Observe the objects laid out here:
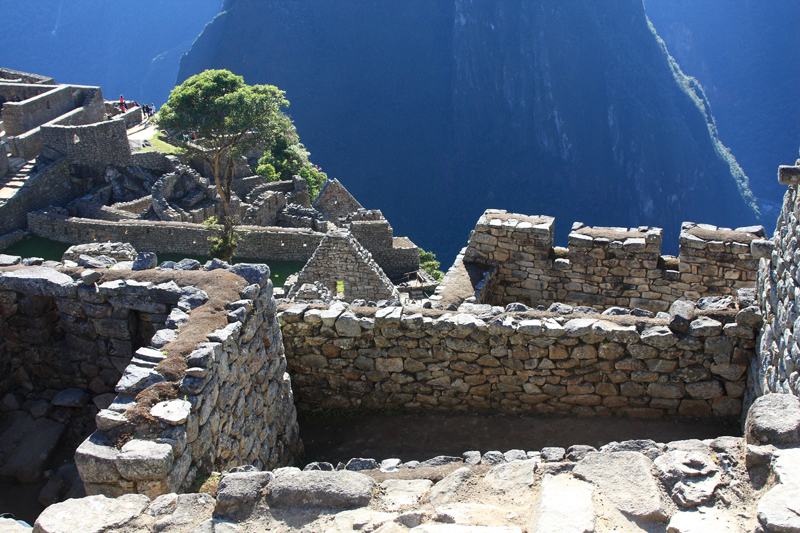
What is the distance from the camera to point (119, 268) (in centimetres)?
679

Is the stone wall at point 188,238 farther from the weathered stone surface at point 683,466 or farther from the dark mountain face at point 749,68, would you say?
the dark mountain face at point 749,68

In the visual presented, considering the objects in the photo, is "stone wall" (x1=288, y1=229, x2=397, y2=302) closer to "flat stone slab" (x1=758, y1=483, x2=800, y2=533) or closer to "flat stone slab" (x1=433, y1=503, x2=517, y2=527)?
"flat stone slab" (x1=433, y1=503, x2=517, y2=527)

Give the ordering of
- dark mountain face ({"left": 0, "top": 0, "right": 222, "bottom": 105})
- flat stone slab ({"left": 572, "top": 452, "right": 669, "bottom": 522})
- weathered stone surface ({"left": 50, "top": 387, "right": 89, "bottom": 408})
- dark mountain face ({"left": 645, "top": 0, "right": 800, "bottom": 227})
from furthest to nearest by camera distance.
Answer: dark mountain face ({"left": 0, "top": 0, "right": 222, "bottom": 105}) < dark mountain face ({"left": 645, "top": 0, "right": 800, "bottom": 227}) < weathered stone surface ({"left": 50, "top": 387, "right": 89, "bottom": 408}) < flat stone slab ({"left": 572, "top": 452, "right": 669, "bottom": 522})

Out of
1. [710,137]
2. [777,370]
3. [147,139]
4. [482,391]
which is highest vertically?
[710,137]

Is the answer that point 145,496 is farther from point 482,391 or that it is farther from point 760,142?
point 760,142

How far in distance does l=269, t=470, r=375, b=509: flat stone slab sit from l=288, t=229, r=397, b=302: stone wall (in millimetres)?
10844

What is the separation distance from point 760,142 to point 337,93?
347 ft

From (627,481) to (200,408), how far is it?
3206 millimetres

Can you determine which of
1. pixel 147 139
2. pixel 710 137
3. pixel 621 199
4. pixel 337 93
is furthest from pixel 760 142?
pixel 147 139

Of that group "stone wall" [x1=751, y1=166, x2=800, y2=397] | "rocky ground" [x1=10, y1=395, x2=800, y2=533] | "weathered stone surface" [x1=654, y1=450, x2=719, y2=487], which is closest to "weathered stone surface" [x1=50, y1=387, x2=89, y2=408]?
"rocky ground" [x1=10, y1=395, x2=800, y2=533]

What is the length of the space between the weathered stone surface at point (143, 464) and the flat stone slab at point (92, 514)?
0.20m

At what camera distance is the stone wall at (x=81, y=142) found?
3225 centimetres

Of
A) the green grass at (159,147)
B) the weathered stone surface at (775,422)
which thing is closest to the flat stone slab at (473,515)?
the weathered stone surface at (775,422)

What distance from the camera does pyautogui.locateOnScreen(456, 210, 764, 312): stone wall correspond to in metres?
9.40
